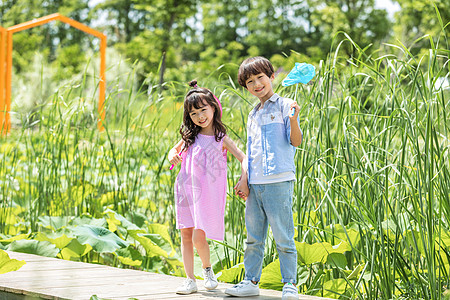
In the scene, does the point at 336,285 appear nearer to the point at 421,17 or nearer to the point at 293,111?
the point at 293,111

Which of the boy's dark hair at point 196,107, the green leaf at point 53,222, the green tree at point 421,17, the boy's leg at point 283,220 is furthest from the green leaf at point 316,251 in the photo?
the green tree at point 421,17

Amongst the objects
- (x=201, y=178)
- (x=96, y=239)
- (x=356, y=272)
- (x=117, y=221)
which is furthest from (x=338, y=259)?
(x=117, y=221)

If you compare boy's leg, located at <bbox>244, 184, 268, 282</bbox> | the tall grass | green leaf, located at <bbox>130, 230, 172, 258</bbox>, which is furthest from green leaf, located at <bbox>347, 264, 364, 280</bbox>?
green leaf, located at <bbox>130, 230, 172, 258</bbox>

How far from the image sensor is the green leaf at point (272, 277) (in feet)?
6.38

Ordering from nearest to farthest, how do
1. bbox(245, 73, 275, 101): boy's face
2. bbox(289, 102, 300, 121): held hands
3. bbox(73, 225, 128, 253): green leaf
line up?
bbox(289, 102, 300, 121): held hands → bbox(245, 73, 275, 101): boy's face → bbox(73, 225, 128, 253): green leaf

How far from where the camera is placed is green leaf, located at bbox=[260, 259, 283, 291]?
1.95 meters

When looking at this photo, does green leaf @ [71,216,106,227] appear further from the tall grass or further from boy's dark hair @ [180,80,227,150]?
boy's dark hair @ [180,80,227,150]

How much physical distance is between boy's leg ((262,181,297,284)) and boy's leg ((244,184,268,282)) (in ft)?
0.15

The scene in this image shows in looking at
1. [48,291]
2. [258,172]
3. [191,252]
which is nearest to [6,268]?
[48,291]

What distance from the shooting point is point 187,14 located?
38.1 ft

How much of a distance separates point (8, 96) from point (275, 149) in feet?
19.1

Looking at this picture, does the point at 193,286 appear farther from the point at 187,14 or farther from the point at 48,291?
the point at 187,14

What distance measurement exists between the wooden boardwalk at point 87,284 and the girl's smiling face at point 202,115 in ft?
1.92

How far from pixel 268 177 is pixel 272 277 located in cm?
42
